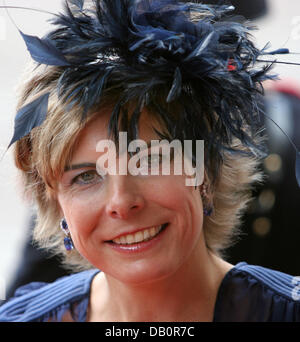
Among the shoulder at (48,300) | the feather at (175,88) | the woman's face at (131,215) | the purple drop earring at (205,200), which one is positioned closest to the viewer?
the feather at (175,88)

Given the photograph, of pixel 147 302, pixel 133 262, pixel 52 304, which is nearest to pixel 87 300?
pixel 52 304

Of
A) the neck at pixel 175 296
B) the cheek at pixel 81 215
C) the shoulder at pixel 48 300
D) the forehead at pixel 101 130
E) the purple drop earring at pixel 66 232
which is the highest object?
the forehead at pixel 101 130

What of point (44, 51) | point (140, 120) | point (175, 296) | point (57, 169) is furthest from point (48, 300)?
point (44, 51)

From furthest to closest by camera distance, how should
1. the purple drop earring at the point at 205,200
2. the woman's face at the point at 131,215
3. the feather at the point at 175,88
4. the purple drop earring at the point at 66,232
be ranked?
the purple drop earring at the point at 66,232 < the purple drop earring at the point at 205,200 < the woman's face at the point at 131,215 < the feather at the point at 175,88

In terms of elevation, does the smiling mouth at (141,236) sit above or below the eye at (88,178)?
below

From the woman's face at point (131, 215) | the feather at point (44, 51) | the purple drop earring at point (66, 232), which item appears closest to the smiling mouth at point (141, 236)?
the woman's face at point (131, 215)

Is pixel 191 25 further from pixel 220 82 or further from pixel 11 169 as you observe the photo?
pixel 11 169

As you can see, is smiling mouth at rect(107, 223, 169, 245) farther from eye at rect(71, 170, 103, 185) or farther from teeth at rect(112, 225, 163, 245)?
eye at rect(71, 170, 103, 185)

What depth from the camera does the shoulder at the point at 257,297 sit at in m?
1.83

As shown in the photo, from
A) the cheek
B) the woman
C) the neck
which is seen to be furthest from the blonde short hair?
the neck

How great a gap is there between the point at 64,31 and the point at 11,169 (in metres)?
0.70

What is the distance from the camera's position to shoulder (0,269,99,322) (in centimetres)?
215

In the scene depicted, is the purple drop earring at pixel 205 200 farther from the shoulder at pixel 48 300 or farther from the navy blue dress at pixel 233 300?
the shoulder at pixel 48 300
